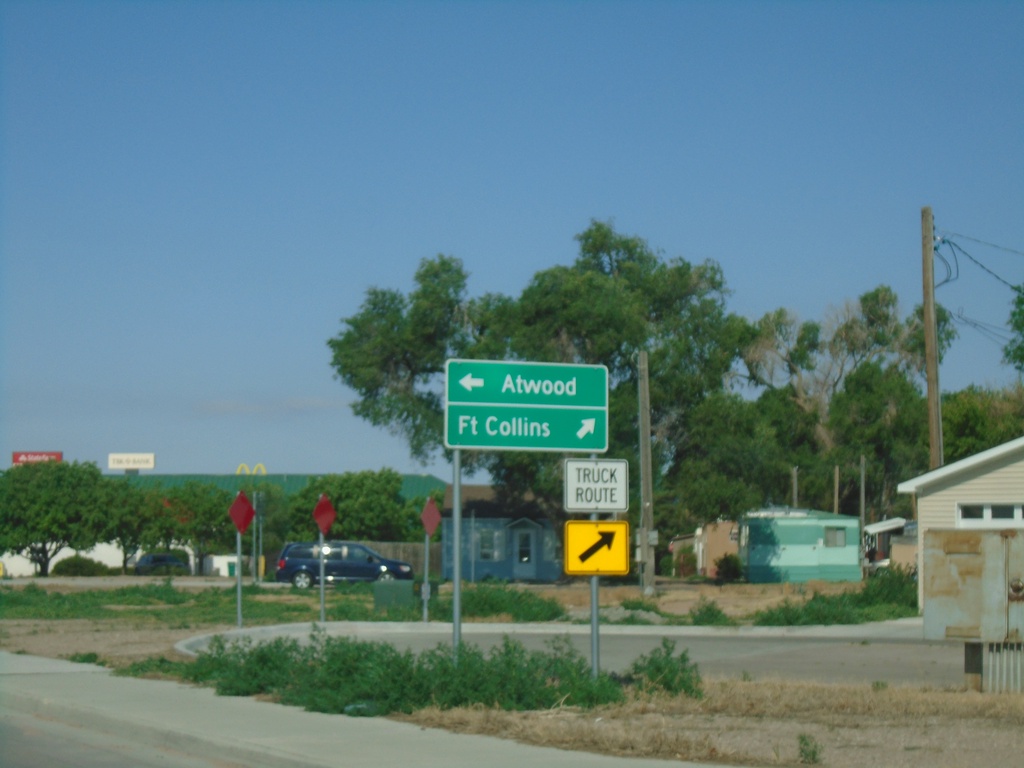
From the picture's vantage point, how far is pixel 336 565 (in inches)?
1870

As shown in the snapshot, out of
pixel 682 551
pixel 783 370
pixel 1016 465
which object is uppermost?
pixel 783 370

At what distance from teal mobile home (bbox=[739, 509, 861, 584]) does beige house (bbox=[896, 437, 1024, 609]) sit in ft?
91.6

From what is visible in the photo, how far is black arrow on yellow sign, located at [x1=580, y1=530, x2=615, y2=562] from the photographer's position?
1273 cm

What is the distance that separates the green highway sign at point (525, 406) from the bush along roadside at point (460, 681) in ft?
6.81

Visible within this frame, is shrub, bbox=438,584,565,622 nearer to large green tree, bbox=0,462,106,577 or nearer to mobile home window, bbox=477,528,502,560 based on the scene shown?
mobile home window, bbox=477,528,502,560

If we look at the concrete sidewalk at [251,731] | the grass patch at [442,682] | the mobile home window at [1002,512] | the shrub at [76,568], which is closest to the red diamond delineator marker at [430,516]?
the concrete sidewalk at [251,731]

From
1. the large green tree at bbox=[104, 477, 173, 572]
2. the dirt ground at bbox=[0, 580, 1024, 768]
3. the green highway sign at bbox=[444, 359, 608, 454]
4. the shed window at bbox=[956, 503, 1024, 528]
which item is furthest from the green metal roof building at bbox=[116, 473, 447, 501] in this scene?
the dirt ground at bbox=[0, 580, 1024, 768]

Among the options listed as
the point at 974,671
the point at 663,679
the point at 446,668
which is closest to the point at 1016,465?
the point at 974,671

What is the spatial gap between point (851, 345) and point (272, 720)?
66712mm

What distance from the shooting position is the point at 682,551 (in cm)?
7200

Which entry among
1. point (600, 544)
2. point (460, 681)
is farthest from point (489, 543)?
point (460, 681)

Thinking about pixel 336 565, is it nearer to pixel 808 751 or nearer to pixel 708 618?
Answer: pixel 708 618

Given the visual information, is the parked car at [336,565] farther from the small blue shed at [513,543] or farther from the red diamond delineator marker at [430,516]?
the red diamond delineator marker at [430,516]

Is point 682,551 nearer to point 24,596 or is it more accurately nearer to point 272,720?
point 24,596
